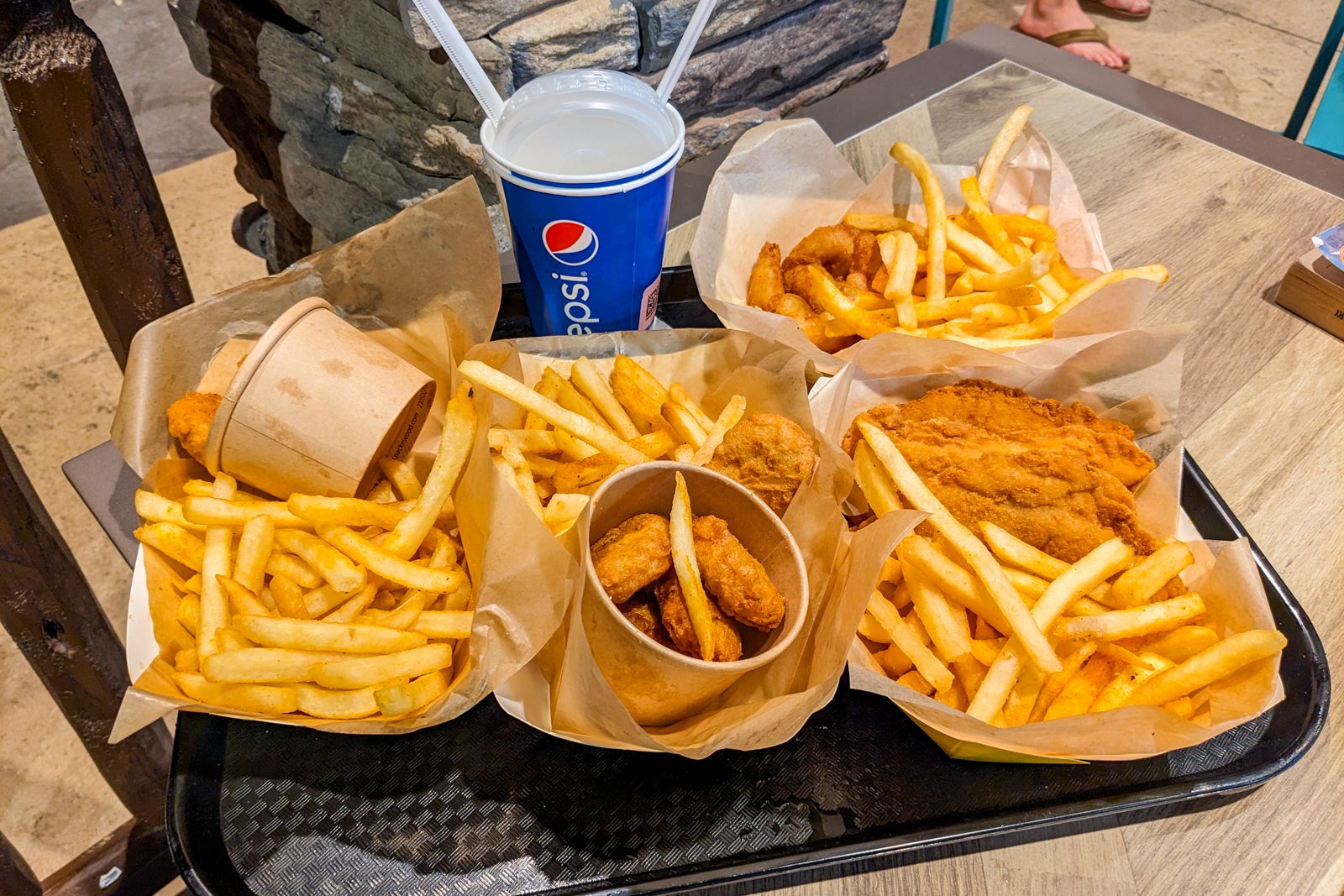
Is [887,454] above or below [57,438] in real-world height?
above

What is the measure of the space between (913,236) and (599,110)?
660 mm

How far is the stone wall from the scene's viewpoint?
1.98 metres

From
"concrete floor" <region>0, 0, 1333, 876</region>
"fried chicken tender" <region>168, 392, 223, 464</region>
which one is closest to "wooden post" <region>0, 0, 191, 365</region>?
"fried chicken tender" <region>168, 392, 223, 464</region>

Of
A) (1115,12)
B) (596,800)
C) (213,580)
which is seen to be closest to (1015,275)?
(596,800)

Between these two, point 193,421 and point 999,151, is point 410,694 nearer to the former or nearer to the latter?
point 193,421

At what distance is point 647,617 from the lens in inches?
44.8

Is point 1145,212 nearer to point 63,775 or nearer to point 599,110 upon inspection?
point 599,110

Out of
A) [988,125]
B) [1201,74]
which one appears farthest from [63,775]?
[1201,74]

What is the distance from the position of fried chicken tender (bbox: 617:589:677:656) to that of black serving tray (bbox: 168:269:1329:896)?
15cm

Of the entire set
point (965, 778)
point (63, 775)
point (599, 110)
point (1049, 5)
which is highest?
point (599, 110)

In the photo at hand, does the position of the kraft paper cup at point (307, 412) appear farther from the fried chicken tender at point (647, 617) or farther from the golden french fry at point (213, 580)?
the fried chicken tender at point (647, 617)

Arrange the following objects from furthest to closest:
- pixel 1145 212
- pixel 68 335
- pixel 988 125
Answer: pixel 68 335
pixel 988 125
pixel 1145 212

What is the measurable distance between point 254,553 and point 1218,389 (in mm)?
1676

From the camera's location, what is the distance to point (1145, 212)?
202 cm
